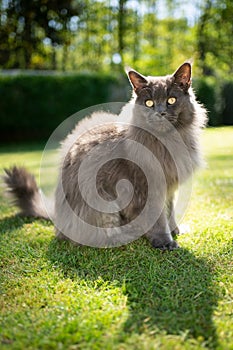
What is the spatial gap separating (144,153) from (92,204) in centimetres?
52

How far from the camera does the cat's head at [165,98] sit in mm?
2605

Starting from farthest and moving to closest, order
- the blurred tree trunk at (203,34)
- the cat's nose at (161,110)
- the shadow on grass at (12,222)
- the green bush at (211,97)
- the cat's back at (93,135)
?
the blurred tree trunk at (203,34) → the green bush at (211,97) → the shadow on grass at (12,222) → the cat's back at (93,135) → the cat's nose at (161,110)

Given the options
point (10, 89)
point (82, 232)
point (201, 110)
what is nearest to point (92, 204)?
point (82, 232)

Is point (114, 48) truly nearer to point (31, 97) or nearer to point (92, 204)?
point (31, 97)

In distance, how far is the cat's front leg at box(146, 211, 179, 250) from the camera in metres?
2.63

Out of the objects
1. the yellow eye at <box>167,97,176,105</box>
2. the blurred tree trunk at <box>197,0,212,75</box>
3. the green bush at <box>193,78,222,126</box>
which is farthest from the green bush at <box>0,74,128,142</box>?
the blurred tree trunk at <box>197,0,212,75</box>

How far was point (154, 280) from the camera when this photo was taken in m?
2.16

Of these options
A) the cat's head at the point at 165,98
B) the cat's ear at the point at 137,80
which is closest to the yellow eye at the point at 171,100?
the cat's head at the point at 165,98

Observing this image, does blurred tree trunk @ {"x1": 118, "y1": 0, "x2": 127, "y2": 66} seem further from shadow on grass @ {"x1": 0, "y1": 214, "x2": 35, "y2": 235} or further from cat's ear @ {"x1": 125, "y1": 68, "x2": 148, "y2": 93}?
cat's ear @ {"x1": 125, "y1": 68, "x2": 148, "y2": 93}

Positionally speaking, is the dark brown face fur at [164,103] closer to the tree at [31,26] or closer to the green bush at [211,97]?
the green bush at [211,97]

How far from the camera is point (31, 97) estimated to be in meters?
11.6

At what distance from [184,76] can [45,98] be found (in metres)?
9.56

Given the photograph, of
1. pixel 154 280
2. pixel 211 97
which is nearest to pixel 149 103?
pixel 154 280

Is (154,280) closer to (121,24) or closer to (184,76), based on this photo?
(184,76)
